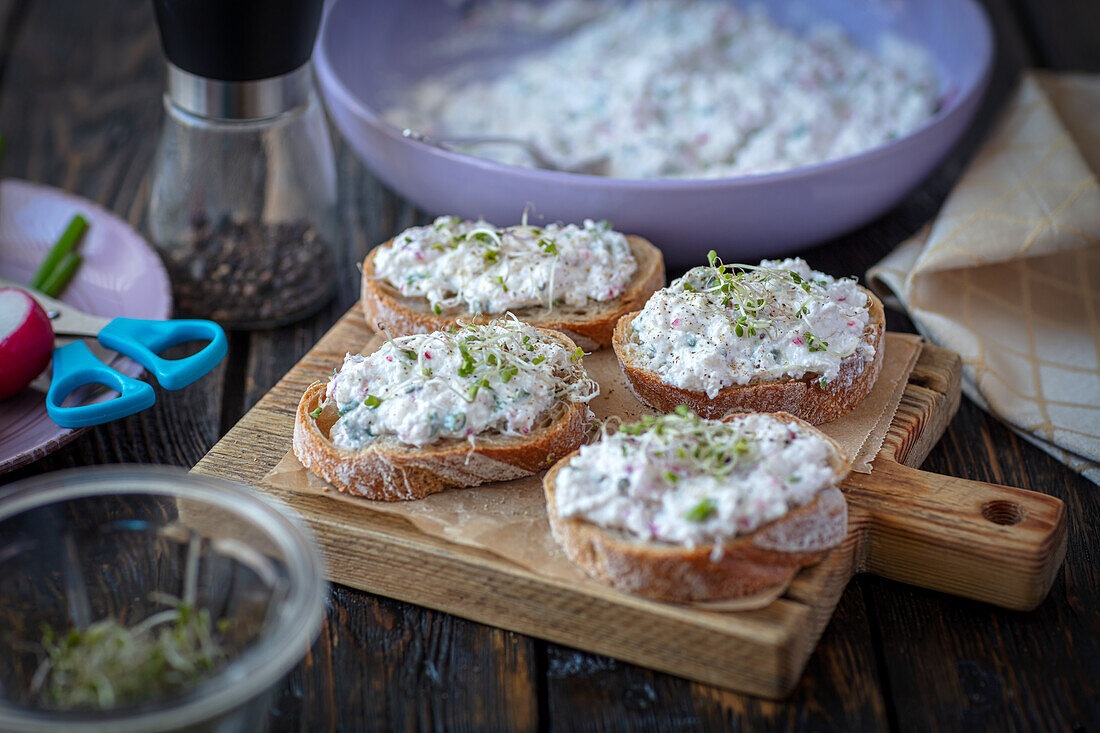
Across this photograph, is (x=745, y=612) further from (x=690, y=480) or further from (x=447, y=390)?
(x=447, y=390)

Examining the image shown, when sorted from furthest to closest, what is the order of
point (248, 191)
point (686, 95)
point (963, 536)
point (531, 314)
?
point (686, 95) < point (248, 191) < point (531, 314) < point (963, 536)

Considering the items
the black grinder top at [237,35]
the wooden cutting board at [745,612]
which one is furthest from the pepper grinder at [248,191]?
the wooden cutting board at [745,612]

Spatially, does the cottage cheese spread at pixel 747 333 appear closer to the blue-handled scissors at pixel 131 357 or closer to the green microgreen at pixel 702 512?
the green microgreen at pixel 702 512

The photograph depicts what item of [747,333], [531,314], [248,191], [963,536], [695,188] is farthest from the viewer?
[248,191]

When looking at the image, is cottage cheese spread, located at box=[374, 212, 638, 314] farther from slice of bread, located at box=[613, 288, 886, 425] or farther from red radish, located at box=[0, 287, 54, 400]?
red radish, located at box=[0, 287, 54, 400]

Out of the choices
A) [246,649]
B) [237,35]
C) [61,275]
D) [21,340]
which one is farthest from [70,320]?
[246,649]

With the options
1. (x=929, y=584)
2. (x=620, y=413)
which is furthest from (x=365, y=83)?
(x=929, y=584)

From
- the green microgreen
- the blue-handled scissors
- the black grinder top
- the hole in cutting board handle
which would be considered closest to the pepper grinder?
the black grinder top
